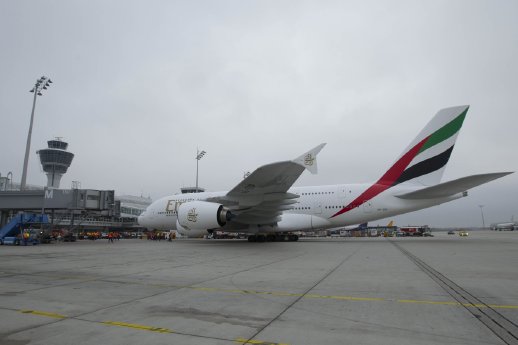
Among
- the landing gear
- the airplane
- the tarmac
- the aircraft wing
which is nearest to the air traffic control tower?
the airplane

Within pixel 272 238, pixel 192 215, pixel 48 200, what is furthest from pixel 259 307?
pixel 48 200

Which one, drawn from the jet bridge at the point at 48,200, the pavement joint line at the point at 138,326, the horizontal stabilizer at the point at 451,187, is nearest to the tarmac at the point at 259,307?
the pavement joint line at the point at 138,326

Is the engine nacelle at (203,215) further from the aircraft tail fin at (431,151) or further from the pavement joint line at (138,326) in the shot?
the pavement joint line at (138,326)

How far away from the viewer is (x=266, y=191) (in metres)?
16.6

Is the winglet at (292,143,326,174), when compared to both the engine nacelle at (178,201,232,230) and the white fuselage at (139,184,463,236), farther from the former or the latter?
the white fuselage at (139,184,463,236)

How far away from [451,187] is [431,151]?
3.40m

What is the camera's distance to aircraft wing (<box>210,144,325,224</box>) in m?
13.7

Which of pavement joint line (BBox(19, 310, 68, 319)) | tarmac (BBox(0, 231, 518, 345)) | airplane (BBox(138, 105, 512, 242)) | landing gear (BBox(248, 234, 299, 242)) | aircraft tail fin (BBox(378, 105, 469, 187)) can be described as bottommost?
tarmac (BBox(0, 231, 518, 345))

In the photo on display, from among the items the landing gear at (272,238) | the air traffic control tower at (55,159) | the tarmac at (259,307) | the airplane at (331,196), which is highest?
the air traffic control tower at (55,159)

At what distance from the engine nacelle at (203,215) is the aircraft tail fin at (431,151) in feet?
35.5

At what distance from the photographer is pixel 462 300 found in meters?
5.14

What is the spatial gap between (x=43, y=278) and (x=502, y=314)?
333 inches

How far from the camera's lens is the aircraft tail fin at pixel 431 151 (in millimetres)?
19672

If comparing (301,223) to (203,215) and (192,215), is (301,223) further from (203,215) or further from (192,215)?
(192,215)
